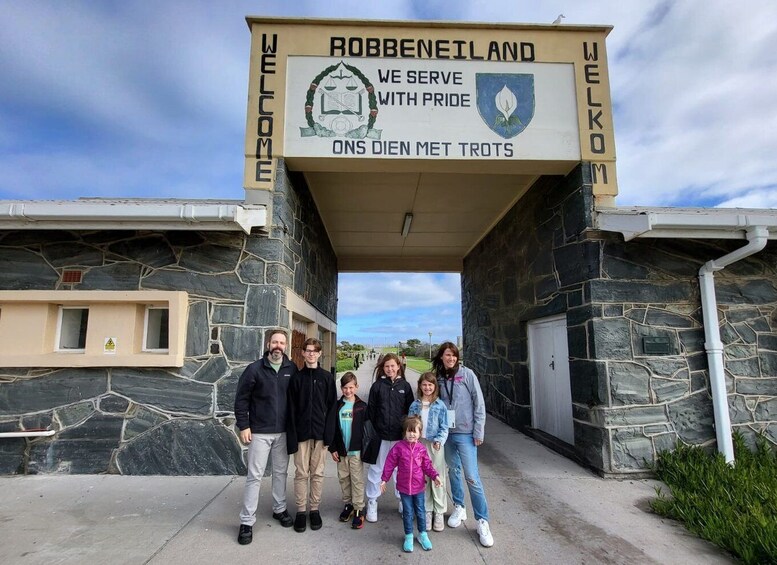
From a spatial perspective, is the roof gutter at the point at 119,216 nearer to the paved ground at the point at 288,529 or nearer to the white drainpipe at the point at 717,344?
the paved ground at the point at 288,529

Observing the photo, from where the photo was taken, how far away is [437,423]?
323 centimetres

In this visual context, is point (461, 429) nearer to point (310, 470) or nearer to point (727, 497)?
point (310, 470)

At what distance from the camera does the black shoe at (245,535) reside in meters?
3.07

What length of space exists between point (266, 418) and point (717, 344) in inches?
192

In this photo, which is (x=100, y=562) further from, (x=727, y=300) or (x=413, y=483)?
(x=727, y=300)

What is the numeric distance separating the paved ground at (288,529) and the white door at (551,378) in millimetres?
1362

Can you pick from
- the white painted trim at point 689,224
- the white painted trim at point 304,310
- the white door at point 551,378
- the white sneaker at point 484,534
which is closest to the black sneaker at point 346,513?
the white sneaker at point 484,534

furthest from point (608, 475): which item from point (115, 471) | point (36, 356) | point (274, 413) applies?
point (36, 356)

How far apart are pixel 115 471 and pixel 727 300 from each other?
7284mm

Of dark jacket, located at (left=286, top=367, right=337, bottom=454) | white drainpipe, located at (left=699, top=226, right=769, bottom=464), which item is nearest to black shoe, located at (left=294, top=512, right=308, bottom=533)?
dark jacket, located at (left=286, top=367, right=337, bottom=454)

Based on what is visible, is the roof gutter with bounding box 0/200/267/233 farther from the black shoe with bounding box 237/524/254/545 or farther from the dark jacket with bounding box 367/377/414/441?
the black shoe with bounding box 237/524/254/545

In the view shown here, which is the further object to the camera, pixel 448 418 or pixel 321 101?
pixel 321 101

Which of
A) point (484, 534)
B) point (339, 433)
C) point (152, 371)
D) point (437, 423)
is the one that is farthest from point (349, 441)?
point (152, 371)

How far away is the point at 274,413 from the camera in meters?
3.32
